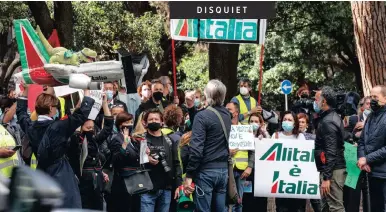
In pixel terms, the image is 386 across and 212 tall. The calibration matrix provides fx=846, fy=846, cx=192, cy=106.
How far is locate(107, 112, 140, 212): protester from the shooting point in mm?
9891

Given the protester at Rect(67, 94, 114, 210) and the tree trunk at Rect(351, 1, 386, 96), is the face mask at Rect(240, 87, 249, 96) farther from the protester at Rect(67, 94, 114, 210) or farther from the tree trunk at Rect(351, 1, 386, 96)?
the protester at Rect(67, 94, 114, 210)

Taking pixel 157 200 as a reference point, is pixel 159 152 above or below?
above

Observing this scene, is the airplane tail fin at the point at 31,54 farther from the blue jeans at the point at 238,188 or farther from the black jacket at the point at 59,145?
the blue jeans at the point at 238,188

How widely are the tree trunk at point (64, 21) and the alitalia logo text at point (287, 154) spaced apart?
9799mm

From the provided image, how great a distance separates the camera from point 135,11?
36.1 m

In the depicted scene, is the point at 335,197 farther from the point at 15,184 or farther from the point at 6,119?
the point at 15,184

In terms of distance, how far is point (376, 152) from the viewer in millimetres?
9859

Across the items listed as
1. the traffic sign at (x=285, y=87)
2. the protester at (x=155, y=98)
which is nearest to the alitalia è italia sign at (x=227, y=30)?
the protester at (x=155, y=98)

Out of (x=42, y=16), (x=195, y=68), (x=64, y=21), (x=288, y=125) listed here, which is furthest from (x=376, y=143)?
(x=195, y=68)

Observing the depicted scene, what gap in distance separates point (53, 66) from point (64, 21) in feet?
43.4

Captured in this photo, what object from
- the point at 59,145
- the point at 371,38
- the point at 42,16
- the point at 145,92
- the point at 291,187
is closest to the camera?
the point at 59,145

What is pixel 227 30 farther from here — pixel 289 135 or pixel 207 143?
pixel 207 143

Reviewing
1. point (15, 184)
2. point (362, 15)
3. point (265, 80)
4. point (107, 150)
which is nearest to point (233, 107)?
point (107, 150)

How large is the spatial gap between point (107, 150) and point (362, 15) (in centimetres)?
622
